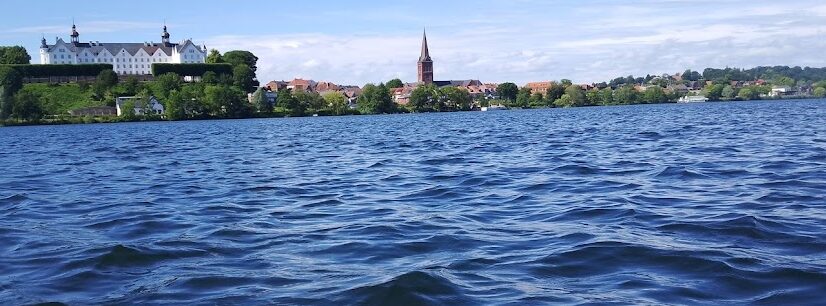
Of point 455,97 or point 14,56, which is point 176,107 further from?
point 14,56

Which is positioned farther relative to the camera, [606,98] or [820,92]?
[820,92]

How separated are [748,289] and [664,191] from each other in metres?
7.55

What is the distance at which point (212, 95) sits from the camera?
135 meters

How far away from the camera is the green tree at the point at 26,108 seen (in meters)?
116

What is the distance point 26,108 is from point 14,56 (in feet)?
215

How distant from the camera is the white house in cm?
13138

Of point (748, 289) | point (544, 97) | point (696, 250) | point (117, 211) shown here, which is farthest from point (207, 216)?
point (544, 97)

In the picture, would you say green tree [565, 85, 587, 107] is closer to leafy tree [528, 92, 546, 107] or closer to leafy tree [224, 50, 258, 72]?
leafy tree [528, 92, 546, 107]

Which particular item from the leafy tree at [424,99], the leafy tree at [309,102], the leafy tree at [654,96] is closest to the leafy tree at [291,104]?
the leafy tree at [309,102]

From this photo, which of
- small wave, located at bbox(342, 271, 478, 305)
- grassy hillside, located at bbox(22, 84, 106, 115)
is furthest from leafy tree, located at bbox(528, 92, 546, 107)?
small wave, located at bbox(342, 271, 478, 305)

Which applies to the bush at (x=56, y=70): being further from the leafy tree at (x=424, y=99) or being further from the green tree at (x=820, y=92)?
the green tree at (x=820, y=92)

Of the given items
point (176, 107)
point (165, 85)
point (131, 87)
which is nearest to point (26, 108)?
point (176, 107)

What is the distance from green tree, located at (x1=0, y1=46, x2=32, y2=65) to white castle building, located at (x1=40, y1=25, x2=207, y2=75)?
5.11 meters

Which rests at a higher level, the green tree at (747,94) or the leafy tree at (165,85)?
the leafy tree at (165,85)
